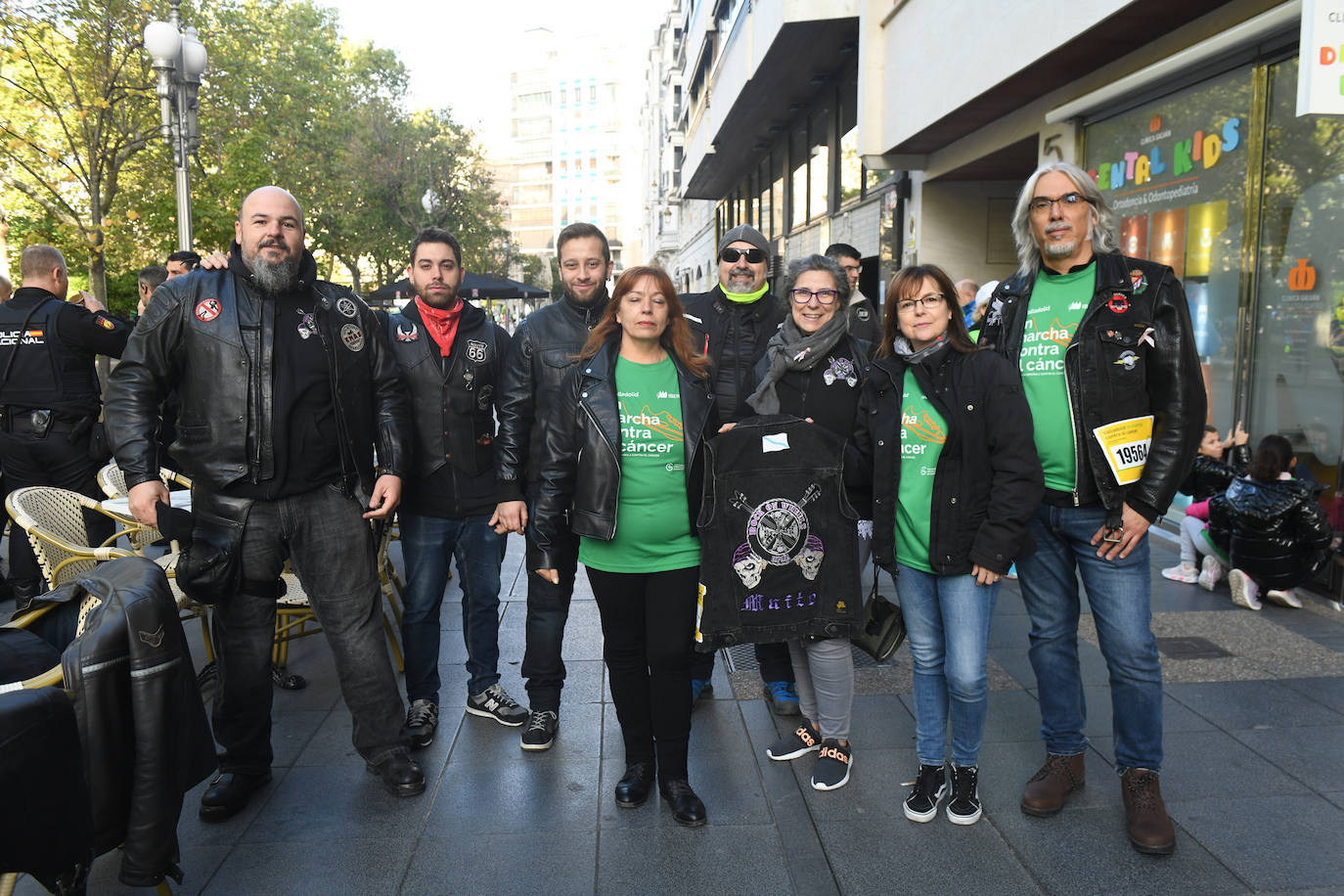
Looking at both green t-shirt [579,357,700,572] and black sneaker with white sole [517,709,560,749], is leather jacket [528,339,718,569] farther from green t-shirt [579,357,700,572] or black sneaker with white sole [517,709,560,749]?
black sneaker with white sole [517,709,560,749]

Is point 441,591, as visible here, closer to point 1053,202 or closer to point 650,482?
point 650,482

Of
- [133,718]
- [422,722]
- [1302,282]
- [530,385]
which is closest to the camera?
[133,718]

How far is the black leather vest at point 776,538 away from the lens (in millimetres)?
3361

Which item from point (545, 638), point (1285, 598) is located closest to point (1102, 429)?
point (545, 638)

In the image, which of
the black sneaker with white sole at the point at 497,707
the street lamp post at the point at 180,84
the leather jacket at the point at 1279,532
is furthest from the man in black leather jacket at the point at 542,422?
the street lamp post at the point at 180,84

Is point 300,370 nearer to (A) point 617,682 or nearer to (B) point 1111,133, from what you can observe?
(A) point 617,682

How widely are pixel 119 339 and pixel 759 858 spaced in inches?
206

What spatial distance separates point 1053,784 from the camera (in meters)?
3.38

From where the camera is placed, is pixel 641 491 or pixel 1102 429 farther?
pixel 641 491

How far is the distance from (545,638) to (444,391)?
1150 millimetres

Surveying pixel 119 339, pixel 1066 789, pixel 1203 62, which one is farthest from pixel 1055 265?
pixel 119 339

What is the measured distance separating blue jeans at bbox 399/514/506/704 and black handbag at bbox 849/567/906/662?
1644mm

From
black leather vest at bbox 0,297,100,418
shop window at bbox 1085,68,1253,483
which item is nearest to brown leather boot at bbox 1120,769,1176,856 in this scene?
shop window at bbox 1085,68,1253,483

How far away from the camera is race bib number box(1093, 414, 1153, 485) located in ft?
10.1
